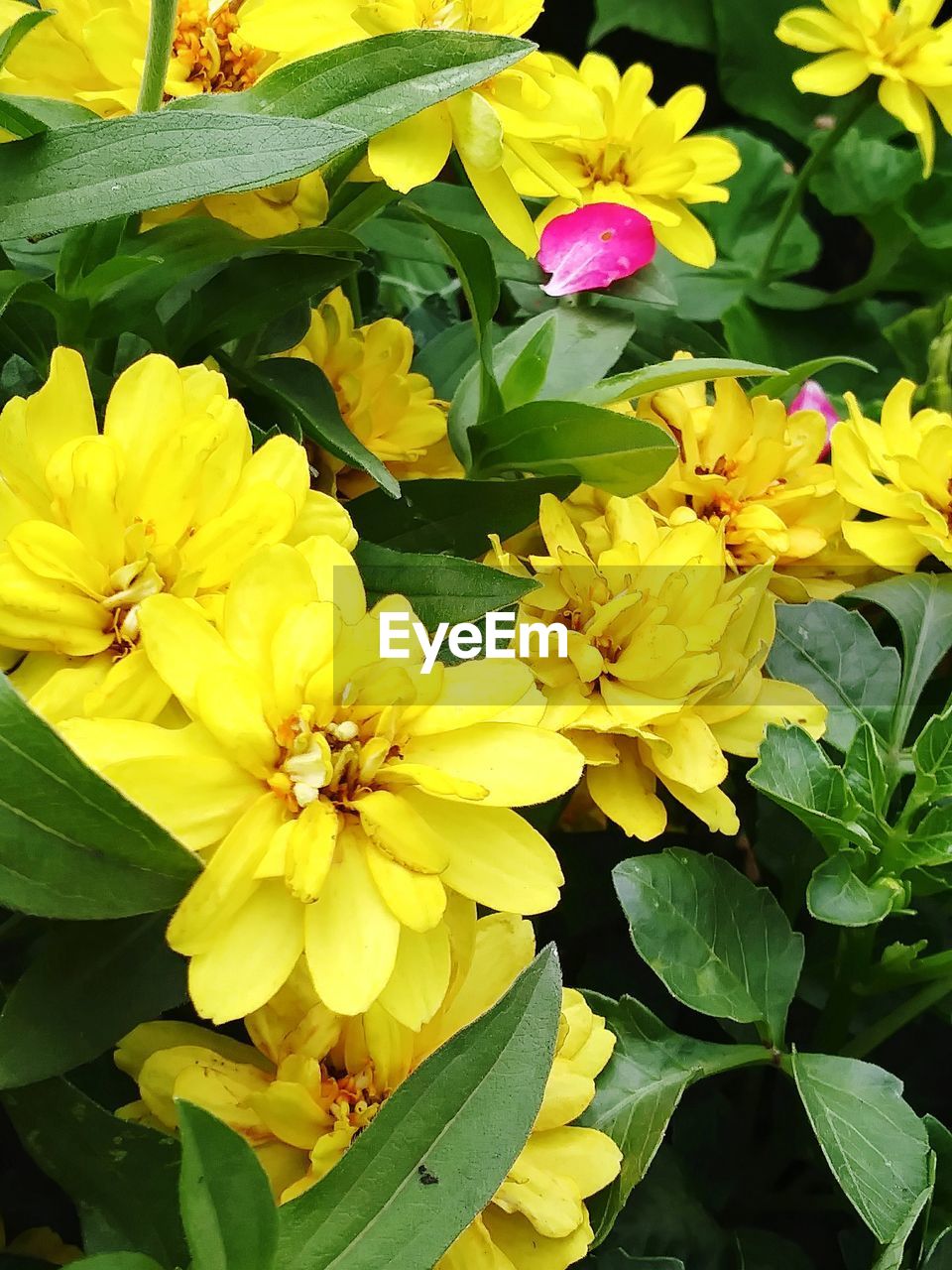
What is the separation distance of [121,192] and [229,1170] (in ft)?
0.72

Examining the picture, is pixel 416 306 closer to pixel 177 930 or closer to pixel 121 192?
pixel 121 192

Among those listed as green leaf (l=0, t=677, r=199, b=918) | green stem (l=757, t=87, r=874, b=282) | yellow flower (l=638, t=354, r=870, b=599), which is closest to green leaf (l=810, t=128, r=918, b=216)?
green stem (l=757, t=87, r=874, b=282)

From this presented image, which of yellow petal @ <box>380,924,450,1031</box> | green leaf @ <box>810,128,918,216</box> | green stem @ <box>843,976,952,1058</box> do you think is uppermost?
yellow petal @ <box>380,924,450,1031</box>

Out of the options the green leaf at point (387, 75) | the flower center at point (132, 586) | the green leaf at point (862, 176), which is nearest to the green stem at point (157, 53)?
the green leaf at point (387, 75)

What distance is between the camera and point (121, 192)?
292 mm

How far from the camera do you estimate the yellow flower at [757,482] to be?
461 millimetres

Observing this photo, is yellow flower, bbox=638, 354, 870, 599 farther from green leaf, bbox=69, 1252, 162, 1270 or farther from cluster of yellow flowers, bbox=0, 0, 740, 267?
green leaf, bbox=69, 1252, 162, 1270

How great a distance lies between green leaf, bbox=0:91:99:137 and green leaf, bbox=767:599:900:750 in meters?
0.29

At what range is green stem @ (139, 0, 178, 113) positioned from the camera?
309mm

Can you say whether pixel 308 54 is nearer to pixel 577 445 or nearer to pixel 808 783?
pixel 577 445

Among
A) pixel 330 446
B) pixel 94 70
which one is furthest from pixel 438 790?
pixel 94 70

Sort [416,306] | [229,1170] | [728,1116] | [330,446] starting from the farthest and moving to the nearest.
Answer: [416,306], [728,1116], [330,446], [229,1170]

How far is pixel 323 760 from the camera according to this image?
0.27 meters

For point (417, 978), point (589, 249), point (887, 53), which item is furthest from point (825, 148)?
point (417, 978)
